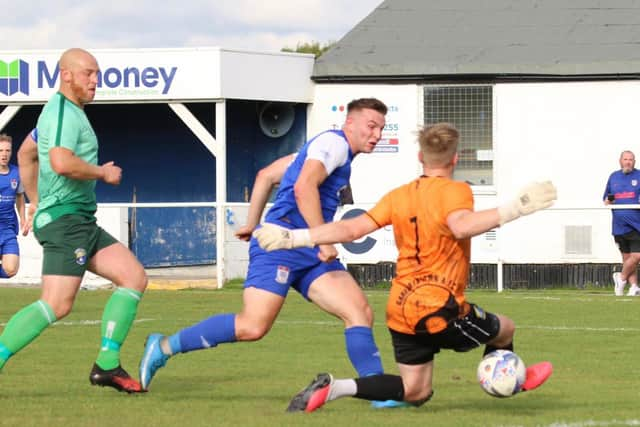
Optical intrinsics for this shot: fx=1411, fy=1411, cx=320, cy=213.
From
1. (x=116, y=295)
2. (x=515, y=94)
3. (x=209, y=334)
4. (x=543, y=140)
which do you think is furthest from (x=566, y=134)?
(x=209, y=334)

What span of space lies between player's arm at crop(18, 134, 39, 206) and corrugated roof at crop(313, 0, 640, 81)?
1629 centimetres

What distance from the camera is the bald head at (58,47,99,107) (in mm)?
8594

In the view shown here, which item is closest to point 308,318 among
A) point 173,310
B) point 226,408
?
point 173,310

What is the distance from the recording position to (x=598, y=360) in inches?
432

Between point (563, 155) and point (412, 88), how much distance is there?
9.60 ft

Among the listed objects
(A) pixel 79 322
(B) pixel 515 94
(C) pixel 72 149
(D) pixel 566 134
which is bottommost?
(A) pixel 79 322

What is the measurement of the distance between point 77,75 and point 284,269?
5.81 ft

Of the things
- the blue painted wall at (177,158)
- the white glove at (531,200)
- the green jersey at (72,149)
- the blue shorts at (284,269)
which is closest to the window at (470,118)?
the blue painted wall at (177,158)

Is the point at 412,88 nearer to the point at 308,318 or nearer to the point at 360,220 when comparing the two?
the point at 308,318

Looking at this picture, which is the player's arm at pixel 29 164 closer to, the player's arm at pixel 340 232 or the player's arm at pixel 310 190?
the player's arm at pixel 310 190

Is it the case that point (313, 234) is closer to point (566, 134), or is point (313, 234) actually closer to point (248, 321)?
point (248, 321)

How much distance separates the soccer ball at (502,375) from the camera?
7383 millimetres

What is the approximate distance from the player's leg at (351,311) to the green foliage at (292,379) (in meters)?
0.29

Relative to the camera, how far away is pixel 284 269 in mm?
8172
